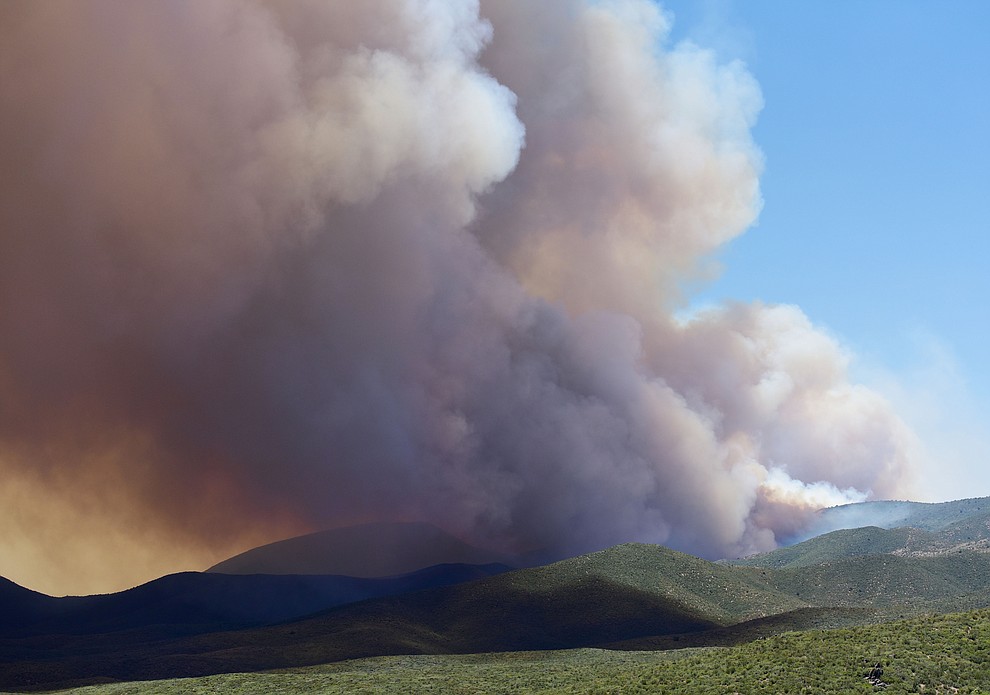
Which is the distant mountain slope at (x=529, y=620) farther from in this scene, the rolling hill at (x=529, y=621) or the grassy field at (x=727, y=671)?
the grassy field at (x=727, y=671)

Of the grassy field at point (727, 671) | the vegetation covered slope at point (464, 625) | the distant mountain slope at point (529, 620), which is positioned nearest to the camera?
the grassy field at point (727, 671)

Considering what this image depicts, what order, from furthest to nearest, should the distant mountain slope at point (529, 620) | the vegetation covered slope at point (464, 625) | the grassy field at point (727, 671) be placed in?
the distant mountain slope at point (529, 620), the vegetation covered slope at point (464, 625), the grassy field at point (727, 671)

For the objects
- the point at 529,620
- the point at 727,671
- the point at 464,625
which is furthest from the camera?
the point at 529,620

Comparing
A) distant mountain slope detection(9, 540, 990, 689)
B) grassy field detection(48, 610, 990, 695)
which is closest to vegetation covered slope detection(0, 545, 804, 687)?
distant mountain slope detection(9, 540, 990, 689)

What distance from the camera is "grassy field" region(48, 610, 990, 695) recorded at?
73425 mm

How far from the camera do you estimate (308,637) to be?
498 ft

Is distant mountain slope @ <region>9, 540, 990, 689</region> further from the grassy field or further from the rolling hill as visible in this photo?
the grassy field

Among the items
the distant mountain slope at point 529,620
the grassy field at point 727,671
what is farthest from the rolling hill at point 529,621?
the grassy field at point 727,671

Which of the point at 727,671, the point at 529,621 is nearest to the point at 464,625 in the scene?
the point at 529,621

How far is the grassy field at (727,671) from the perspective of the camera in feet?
241

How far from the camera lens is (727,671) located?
81.6m

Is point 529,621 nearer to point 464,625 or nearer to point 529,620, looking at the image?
point 529,620

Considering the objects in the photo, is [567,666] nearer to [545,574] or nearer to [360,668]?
[360,668]

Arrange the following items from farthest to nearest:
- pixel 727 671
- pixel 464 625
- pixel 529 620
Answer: pixel 529 620, pixel 464 625, pixel 727 671
